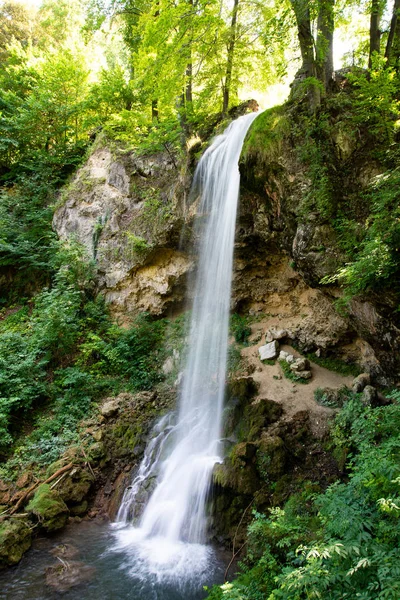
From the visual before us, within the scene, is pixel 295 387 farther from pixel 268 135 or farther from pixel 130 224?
pixel 130 224

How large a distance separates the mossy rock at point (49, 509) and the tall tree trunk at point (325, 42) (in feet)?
32.2

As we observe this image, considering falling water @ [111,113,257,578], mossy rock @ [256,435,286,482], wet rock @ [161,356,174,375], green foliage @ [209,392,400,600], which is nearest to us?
green foliage @ [209,392,400,600]

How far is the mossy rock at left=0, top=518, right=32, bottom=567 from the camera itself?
522cm

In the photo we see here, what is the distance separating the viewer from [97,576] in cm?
494

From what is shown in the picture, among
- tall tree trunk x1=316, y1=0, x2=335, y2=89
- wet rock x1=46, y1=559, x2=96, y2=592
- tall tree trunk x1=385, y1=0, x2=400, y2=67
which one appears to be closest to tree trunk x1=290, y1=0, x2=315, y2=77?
tall tree trunk x1=316, y1=0, x2=335, y2=89

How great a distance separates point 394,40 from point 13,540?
1181 centimetres

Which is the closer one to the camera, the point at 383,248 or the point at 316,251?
the point at 383,248

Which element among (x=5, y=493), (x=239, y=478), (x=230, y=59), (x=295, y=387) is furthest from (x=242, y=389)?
(x=230, y=59)

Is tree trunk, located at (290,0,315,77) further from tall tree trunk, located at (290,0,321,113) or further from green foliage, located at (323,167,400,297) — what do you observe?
green foliage, located at (323,167,400,297)

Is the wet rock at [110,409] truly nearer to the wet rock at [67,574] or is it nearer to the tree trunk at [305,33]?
the wet rock at [67,574]

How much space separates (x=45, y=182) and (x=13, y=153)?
8.18 ft

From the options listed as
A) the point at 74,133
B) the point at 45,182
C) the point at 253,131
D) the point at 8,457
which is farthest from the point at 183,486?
the point at 74,133

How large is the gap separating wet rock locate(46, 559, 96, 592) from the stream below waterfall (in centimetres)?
2

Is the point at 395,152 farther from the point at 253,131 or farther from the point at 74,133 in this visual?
the point at 74,133
